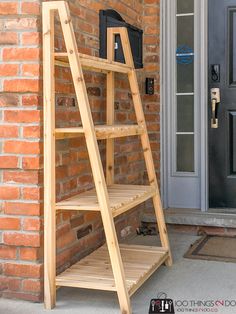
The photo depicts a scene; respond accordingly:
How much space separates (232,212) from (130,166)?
33.0 inches

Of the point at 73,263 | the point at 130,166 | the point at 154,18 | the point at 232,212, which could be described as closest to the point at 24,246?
the point at 73,263

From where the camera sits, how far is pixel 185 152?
4309mm

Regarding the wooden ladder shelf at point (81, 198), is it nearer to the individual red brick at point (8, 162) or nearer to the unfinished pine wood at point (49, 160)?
the unfinished pine wood at point (49, 160)

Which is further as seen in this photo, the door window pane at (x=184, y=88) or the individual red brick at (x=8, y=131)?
the door window pane at (x=184, y=88)

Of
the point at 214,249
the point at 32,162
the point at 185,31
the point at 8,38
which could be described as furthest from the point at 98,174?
the point at 185,31

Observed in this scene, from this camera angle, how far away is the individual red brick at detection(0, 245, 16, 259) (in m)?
2.80

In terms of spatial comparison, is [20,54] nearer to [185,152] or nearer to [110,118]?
[110,118]

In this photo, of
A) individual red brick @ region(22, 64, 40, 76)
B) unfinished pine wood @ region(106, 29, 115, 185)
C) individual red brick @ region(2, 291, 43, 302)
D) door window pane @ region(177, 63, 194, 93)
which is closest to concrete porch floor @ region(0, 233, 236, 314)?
individual red brick @ region(2, 291, 43, 302)

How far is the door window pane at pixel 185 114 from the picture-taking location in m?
4.28

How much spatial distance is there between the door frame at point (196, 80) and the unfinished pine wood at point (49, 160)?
68.8 inches

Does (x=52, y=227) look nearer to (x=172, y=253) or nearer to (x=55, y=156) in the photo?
(x=55, y=156)

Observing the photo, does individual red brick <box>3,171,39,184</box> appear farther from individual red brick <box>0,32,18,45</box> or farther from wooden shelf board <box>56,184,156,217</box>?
individual red brick <box>0,32,18,45</box>

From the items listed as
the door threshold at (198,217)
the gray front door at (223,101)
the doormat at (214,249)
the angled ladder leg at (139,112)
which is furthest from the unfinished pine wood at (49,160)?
the gray front door at (223,101)

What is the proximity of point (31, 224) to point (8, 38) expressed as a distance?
0.91 metres
